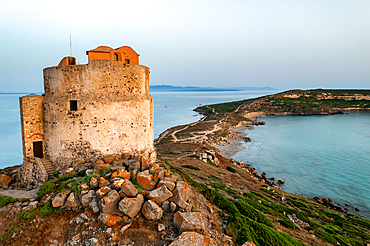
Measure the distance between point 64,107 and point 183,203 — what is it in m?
9.90

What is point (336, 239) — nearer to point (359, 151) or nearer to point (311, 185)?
point (311, 185)

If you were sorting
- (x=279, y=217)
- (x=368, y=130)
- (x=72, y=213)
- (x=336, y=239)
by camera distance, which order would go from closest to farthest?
(x=72, y=213) < (x=336, y=239) < (x=279, y=217) < (x=368, y=130)

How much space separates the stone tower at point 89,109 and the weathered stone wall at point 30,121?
7 cm

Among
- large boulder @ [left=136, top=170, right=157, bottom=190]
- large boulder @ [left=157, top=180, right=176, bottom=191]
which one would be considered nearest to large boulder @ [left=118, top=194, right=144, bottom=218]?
large boulder @ [left=136, top=170, right=157, bottom=190]

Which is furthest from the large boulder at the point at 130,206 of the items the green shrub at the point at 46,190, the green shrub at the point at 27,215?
the green shrub at the point at 46,190

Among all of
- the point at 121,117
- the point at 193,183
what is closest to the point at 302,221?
the point at 193,183

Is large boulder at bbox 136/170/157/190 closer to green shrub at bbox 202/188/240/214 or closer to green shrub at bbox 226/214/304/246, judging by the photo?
green shrub at bbox 226/214/304/246

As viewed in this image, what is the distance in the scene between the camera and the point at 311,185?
89.1 feet

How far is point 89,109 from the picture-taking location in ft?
43.0

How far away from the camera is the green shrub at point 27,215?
29.0 ft

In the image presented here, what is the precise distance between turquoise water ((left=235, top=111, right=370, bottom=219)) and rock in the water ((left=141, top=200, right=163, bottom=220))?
22.9 m

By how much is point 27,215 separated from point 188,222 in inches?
284

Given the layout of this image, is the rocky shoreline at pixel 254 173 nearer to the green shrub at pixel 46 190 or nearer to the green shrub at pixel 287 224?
the green shrub at pixel 287 224

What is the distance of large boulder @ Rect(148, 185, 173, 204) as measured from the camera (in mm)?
8844
